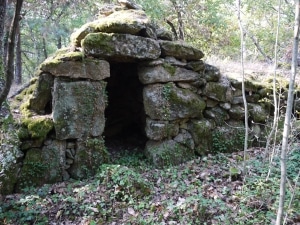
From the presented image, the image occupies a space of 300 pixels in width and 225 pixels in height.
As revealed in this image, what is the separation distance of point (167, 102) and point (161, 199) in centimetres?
206

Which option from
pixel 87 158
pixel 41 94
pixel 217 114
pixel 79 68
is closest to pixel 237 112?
pixel 217 114

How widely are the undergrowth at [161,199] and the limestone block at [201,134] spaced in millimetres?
917

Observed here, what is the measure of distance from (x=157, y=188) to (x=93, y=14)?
7519mm

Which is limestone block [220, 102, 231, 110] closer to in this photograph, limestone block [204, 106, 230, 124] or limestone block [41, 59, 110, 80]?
limestone block [204, 106, 230, 124]

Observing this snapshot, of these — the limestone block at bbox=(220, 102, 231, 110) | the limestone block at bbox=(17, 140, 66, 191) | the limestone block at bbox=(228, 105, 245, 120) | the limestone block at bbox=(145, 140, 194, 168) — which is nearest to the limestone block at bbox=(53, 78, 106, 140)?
→ the limestone block at bbox=(17, 140, 66, 191)

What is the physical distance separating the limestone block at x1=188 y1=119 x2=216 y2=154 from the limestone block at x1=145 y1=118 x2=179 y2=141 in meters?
0.51

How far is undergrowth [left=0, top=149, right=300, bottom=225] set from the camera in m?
3.39

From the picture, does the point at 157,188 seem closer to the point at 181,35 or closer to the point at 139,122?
the point at 139,122

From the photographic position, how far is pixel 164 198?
3.88 metres

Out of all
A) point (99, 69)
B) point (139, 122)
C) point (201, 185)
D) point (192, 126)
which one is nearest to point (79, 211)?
point (201, 185)

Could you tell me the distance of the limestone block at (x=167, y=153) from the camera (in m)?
5.23

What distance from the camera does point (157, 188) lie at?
424 cm

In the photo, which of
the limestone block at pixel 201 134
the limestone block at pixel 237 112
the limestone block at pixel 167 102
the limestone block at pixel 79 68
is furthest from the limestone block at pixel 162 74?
the limestone block at pixel 237 112

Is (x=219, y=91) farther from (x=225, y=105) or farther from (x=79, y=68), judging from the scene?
(x=79, y=68)
